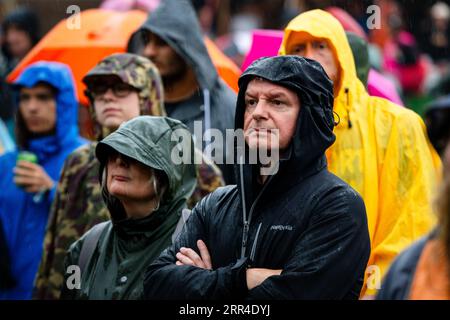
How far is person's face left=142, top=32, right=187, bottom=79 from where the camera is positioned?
9.31m

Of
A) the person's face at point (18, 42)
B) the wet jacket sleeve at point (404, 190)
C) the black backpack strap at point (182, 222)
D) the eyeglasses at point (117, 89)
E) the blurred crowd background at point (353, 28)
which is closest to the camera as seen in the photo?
the black backpack strap at point (182, 222)

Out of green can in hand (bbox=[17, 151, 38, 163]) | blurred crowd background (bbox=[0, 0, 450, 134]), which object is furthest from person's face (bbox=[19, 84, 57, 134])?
blurred crowd background (bbox=[0, 0, 450, 134])

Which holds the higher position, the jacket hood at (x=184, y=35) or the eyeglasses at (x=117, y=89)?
the jacket hood at (x=184, y=35)

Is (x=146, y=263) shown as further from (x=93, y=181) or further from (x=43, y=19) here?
(x=43, y=19)

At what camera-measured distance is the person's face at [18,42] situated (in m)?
14.3

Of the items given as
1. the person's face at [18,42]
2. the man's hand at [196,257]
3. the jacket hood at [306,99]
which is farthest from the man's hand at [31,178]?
the person's face at [18,42]

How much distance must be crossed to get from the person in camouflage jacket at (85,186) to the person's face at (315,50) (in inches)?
42.9

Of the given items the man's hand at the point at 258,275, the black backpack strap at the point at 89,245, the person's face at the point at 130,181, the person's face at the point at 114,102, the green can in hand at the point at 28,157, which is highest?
the person's face at the point at 114,102

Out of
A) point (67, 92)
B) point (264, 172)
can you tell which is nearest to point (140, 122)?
point (264, 172)

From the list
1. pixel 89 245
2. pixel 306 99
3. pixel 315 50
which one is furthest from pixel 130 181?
pixel 315 50

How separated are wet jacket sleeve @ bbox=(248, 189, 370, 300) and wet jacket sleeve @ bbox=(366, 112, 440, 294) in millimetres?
1145

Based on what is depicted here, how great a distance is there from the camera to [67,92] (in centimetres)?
942

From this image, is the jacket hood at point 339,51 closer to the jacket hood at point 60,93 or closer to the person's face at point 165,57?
the person's face at point 165,57

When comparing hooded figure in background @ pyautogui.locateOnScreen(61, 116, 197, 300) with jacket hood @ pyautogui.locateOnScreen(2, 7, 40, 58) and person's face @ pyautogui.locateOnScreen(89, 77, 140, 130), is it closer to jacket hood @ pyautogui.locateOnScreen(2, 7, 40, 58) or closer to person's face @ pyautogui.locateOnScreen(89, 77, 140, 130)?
person's face @ pyautogui.locateOnScreen(89, 77, 140, 130)
